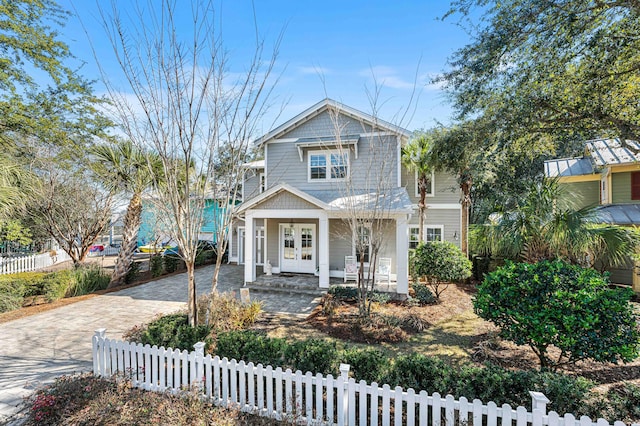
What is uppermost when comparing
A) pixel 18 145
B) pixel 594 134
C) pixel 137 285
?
pixel 18 145

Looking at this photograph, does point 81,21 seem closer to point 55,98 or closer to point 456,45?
point 456,45

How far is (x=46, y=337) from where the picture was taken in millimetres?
7023

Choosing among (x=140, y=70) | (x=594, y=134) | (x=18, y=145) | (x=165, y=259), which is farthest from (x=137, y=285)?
(x=594, y=134)

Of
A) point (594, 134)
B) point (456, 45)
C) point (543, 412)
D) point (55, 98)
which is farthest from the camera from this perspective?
point (55, 98)

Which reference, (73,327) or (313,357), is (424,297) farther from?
(73,327)

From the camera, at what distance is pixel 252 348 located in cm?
456

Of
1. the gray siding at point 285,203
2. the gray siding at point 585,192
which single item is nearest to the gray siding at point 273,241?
the gray siding at point 285,203

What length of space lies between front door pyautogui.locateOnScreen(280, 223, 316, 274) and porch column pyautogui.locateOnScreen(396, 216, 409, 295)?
439cm

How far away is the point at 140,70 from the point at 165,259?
13.2 meters

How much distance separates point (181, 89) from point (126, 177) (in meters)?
8.92

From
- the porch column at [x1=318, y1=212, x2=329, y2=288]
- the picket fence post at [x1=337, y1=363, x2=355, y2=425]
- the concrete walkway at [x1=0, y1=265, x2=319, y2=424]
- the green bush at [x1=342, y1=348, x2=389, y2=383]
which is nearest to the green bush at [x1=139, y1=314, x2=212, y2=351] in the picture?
the concrete walkway at [x1=0, y1=265, x2=319, y2=424]

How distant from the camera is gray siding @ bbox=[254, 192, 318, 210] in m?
11.5

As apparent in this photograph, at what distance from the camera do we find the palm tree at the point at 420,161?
13.8m

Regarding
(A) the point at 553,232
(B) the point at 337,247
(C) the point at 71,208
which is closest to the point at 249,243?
(B) the point at 337,247
